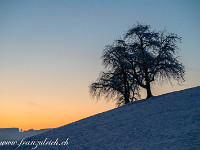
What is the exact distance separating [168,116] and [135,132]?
137 inches

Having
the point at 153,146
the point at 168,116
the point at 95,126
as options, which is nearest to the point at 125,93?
the point at 95,126

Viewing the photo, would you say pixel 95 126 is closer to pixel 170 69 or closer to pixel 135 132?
pixel 135 132

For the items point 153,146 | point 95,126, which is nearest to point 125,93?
point 95,126

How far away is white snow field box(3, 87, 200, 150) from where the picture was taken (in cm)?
1373

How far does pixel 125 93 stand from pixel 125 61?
17.5ft

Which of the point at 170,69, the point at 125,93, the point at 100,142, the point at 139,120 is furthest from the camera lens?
the point at 125,93

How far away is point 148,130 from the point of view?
17031 millimetres

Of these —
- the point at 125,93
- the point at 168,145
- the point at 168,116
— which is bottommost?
the point at 168,145

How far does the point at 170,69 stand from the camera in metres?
30.7

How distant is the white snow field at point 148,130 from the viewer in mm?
13734

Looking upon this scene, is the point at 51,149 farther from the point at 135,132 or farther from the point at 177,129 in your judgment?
the point at 177,129

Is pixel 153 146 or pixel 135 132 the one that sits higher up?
pixel 135 132

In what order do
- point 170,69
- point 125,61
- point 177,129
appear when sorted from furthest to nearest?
1. point 125,61
2. point 170,69
3. point 177,129

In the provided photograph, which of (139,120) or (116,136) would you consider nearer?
(116,136)
